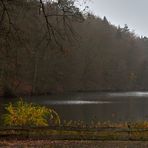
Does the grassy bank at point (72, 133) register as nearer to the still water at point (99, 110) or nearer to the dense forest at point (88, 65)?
the still water at point (99, 110)

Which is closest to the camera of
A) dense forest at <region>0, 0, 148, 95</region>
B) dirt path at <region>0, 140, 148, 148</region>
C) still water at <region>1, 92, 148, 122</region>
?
dirt path at <region>0, 140, 148, 148</region>

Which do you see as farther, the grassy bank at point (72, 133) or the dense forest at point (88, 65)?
the dense forest at point (88, 65)

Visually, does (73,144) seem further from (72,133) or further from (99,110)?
(99,110)

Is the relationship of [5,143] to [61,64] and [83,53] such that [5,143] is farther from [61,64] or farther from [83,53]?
[83,53]

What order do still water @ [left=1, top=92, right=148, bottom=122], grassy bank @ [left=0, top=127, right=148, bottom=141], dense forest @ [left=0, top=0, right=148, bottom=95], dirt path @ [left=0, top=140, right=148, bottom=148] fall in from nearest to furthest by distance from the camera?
dirt path @ [left=0, top=140, right=148, bottom=148] → grassy bank @ [left=0, top=127, right=148, bottom=141] → still water @ [left=1, top=92, right=148, bottom=122] → dense forest @ [left=0, top=0, right=148, bottom=95]

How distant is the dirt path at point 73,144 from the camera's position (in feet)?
49.6

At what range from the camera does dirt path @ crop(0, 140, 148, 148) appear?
49.6 feet

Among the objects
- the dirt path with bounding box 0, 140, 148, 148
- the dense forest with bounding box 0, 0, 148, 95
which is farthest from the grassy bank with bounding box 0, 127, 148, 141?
the dense forest with bounding box 0, 0, 148, 95

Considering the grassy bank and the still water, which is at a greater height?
the grassy bank

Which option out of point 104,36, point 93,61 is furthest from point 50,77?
point 104,36

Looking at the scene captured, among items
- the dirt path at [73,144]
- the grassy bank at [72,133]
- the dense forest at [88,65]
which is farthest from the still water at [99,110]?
the dirt path at [73,144]

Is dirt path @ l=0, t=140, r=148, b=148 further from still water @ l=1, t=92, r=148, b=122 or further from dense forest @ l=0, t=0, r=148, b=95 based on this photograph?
dense forest @ l=0, t=0, r=148, b=95

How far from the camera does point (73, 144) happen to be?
15.7 m

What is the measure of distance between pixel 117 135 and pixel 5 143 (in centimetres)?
495
